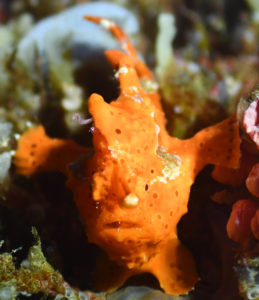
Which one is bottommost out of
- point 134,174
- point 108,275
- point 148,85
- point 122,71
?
point 108,275

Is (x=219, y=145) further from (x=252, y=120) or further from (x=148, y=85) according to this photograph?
(x=148, y=85)

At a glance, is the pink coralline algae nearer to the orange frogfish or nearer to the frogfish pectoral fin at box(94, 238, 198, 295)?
the orange frogfish

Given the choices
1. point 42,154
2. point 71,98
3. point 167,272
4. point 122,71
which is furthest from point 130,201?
point 71,98

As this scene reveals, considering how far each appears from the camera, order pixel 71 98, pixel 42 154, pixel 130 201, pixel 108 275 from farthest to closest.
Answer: pixel 71 98 < pixel 42 154 < pixel 108 275 < pixel 130 201

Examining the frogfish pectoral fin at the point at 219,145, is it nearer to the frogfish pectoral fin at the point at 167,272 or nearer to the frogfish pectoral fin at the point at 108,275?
the frogfish pectoral fin at the point at 167,272

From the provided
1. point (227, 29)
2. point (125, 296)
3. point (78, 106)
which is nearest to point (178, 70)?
point (78, 106)

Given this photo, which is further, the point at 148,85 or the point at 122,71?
the point at 148,85

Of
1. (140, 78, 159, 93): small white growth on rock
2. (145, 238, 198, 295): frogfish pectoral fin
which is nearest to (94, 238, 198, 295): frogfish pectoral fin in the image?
(145, 238, 198, 295): frogfish pectoral fin

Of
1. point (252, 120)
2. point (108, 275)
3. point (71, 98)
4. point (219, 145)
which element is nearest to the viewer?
point (252, 120)
